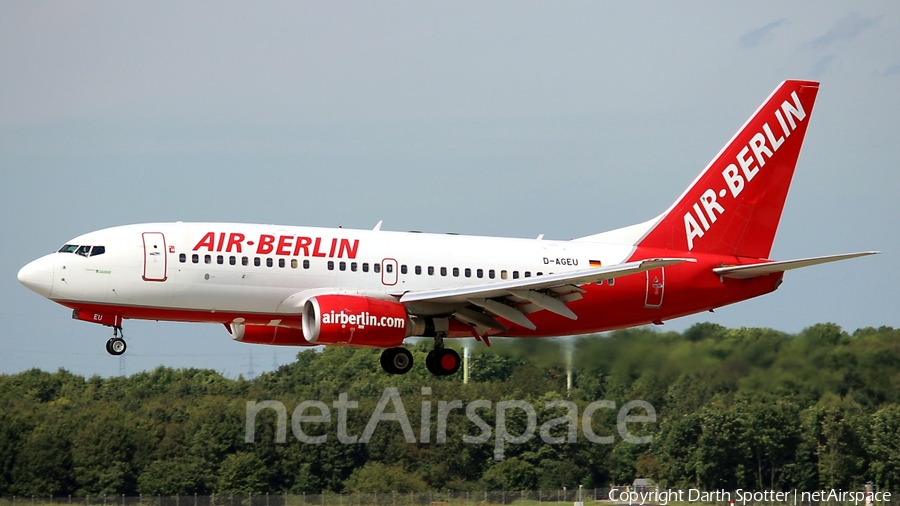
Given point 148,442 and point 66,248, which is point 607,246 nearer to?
point 66,248

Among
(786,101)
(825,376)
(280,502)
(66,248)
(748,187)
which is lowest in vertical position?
(280,502)

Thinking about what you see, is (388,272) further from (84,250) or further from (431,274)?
(84,250)

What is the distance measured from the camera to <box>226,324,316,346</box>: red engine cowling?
39.1m

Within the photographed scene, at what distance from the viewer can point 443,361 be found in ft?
126

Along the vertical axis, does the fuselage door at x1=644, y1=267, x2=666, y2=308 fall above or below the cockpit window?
below

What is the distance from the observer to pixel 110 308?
117 feet

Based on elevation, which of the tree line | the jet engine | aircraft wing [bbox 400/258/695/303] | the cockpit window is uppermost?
the cockpit window

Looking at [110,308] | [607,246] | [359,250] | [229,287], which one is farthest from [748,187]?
[110,308]

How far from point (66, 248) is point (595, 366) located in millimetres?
17713

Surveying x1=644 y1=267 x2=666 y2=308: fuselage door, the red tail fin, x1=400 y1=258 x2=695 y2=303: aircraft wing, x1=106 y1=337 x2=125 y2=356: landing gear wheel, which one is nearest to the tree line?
the red tail fin

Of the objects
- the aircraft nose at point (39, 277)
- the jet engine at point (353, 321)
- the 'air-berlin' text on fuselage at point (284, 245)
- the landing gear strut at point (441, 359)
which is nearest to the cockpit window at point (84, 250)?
the aircraft nose at point (39, 277)

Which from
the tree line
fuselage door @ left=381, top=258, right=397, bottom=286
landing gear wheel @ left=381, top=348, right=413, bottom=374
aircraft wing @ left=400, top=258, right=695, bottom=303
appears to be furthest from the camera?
the tree line

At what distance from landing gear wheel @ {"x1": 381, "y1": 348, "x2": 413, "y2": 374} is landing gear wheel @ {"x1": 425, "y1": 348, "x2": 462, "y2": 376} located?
60cm

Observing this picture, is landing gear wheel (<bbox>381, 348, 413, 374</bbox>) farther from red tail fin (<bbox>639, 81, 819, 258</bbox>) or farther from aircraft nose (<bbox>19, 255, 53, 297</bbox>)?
aircraft nose (<bbox>19, 255, 53, 297</bbox>)
